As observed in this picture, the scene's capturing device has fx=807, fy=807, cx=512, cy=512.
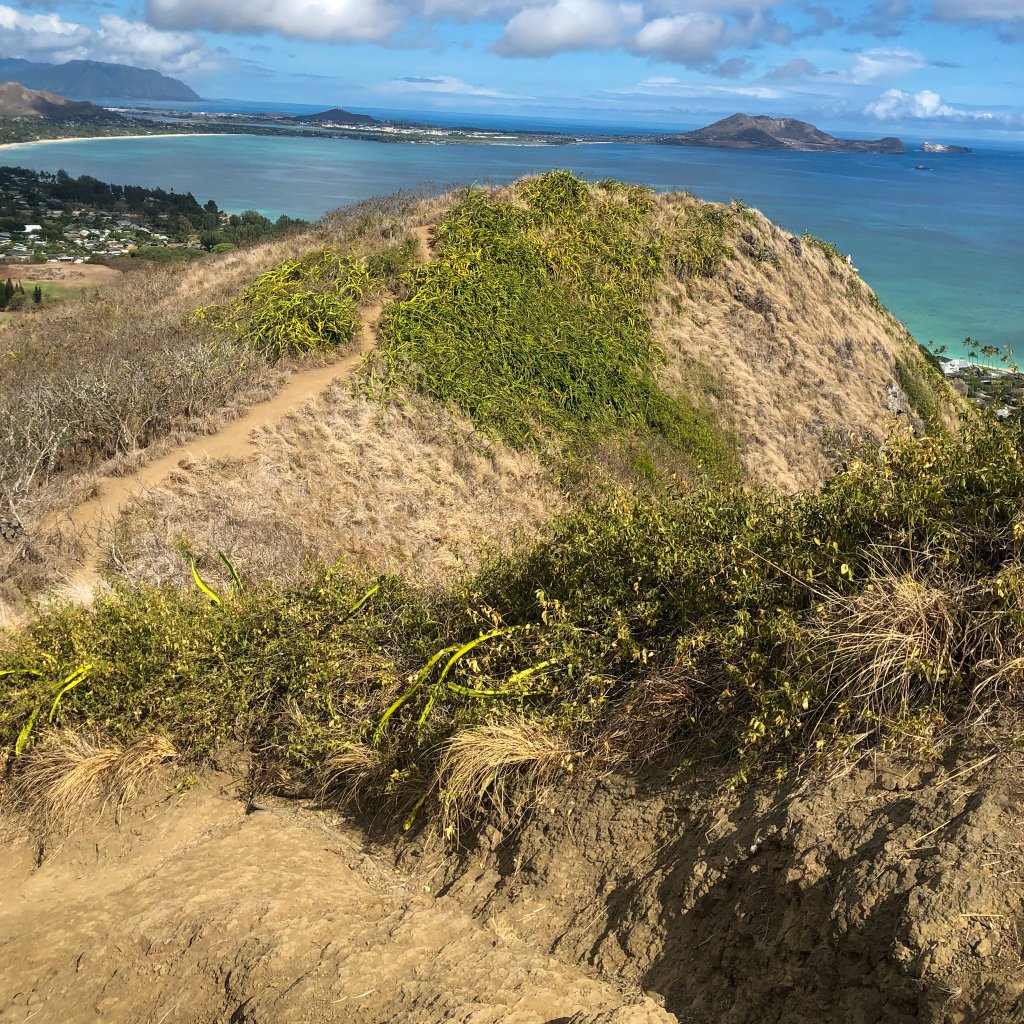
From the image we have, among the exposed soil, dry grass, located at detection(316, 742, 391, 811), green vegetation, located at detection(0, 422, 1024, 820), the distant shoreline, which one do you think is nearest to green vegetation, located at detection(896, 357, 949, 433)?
green vegetation, located at detection(0, 422, 1024, 820)

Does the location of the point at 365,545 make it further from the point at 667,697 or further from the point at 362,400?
the point at 667,697

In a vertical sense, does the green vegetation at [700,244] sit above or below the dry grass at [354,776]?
above

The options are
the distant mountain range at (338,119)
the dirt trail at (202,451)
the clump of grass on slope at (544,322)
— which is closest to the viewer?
the dirt trail at (202,451)

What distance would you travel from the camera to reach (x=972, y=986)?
2355 mm

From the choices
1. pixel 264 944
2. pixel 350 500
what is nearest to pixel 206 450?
pixel 350 500

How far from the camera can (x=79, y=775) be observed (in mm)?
4965

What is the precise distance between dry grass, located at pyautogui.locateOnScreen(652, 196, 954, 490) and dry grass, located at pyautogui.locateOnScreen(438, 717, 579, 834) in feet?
35.7

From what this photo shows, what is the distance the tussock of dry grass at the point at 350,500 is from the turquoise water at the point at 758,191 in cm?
880

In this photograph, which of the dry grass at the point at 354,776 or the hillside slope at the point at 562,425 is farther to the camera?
the hillside slope at the point at 562,425

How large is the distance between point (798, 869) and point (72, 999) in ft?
10.1

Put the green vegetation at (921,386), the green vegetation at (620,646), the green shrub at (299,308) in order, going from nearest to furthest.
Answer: the green vegetation at (620,646) < the green shrub at (299,308) < the green vegetation at (921,386)

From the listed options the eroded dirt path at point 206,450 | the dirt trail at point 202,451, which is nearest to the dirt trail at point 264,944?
the dirt trail at point 202,451

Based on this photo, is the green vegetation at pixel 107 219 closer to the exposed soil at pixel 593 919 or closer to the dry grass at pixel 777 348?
the dry grass at pixel 777 348

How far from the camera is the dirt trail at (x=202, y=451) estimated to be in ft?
27.7
